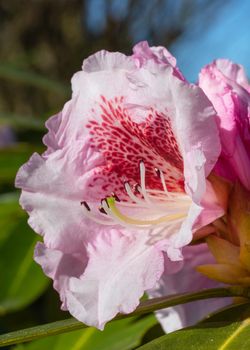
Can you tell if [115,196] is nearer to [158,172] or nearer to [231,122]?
[158,172]

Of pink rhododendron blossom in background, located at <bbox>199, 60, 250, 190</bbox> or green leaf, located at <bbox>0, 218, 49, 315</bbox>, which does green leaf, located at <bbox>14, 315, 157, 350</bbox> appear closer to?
green leaf, located at <bbox>0, 218, 49, 315</bbox>

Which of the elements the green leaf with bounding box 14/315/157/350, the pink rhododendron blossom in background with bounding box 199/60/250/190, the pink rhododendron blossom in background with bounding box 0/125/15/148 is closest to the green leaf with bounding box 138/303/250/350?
the pink rhododendron blossom in background with bounding box 199/60/250/190

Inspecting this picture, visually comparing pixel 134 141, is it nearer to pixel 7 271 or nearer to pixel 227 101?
pixel 227 101

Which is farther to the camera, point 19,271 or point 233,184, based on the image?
point 19,271

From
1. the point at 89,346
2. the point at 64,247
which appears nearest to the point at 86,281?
the point at 64,247

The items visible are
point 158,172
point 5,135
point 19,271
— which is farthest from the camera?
point 5,135

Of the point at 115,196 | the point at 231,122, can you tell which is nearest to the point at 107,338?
the point at 115,196

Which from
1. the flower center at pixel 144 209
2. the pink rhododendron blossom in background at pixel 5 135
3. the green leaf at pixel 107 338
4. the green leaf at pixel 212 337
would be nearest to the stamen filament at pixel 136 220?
the flower center at pixel 144 209
